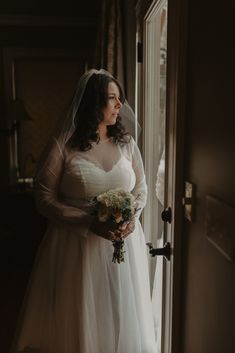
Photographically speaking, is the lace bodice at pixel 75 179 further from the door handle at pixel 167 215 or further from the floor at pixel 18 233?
the floor at pixel 18 233

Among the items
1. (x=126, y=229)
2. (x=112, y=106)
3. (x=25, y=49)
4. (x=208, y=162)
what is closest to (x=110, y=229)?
(x=126, y=229)

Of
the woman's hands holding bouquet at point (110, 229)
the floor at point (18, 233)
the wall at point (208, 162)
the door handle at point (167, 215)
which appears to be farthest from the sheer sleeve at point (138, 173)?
the floor at point (18, 233)

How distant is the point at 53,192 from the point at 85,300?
546 millimetres

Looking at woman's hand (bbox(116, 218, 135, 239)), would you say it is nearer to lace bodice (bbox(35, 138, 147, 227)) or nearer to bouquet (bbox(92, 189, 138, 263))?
bouquet (bbox(92, 189, 138, 263))

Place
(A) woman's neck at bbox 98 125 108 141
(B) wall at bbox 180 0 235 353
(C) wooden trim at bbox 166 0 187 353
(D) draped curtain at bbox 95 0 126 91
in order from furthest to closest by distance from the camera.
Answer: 1. (D) draped curtain at bbox 95 0 126 91
2. (A) woman's neck at bbox 98 125 108 141
3. (C) wooden trim at bbox 166 0 187 353
4. (B) wall at bbox 180 0 235 353

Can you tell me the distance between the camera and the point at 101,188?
1787 mm

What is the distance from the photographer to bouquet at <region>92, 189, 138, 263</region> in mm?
1617

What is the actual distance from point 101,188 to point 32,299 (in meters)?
0.71

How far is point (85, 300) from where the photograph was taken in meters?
1.76

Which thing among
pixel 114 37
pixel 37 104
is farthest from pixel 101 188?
pixel 37 104

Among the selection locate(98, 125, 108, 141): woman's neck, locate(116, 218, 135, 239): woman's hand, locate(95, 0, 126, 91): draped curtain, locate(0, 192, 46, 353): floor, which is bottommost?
locate(0, 192, 46, 353): floor

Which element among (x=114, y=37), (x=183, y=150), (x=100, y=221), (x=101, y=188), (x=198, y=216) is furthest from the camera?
(x=114, y=37)

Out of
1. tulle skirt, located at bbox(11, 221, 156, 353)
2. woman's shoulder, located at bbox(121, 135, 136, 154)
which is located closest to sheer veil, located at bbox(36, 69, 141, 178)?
woman's shoulder, located at bbox(121, 135, 136, 154)

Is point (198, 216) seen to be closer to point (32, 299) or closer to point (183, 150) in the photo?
point (183, 150)
